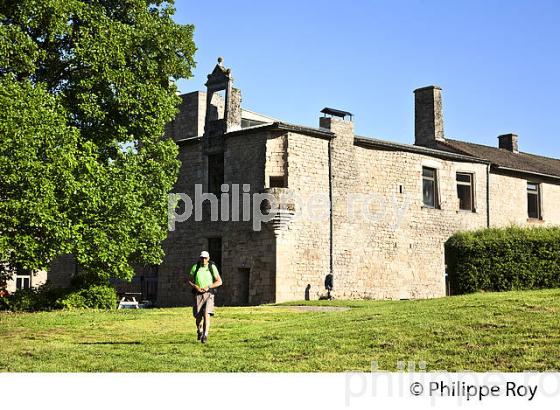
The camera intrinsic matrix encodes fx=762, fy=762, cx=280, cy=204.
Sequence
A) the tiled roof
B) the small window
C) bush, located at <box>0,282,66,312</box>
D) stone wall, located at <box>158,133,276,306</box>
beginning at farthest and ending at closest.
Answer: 1. the tiled roof
2. the small window
3. stone wall, located at <box>158,133,276,306</box>
4. bush, located at <box>0,282,66,312</box>

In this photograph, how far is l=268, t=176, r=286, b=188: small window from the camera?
3062 centimetres

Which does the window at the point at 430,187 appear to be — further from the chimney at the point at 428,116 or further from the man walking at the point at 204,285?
the man walking at the point at 204,285

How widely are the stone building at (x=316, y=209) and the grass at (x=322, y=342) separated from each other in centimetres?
1006

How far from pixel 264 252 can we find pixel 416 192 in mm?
8752

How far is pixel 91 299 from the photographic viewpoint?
2631cm

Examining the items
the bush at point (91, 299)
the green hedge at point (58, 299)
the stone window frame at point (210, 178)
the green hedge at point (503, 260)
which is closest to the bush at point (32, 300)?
the green hedge at point (58, 299)

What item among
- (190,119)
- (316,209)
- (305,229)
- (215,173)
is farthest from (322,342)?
(190,119)

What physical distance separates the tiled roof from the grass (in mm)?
19943

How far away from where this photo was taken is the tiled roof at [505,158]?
39.0 metres

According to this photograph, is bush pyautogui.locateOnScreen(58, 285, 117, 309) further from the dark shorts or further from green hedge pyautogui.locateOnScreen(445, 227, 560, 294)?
green hedge pyautogui.locateOnScreen(445, 227, 560, 294)

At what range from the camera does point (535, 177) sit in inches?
1603

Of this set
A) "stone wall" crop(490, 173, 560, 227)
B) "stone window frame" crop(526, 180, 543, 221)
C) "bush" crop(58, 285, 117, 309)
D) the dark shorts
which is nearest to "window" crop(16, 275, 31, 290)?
"bush" crop(58, 285, 117, 309)

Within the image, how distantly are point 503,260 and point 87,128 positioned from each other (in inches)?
591

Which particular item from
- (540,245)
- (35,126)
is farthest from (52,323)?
(540,245)
